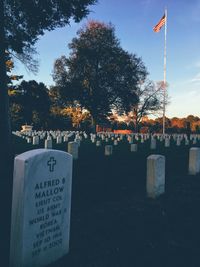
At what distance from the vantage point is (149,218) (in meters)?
5.50

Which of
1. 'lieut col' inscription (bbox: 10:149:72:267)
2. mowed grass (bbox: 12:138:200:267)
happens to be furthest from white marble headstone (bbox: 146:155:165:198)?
→ 'lieut col' inscription (bbox: 10:149:72:267)

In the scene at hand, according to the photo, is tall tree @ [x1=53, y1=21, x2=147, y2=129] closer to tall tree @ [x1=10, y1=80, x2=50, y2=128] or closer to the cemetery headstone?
tall tree @ [x1=10, y1=80, x2=50, y2=128]

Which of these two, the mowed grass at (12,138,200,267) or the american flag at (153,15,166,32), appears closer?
the mowed grass at (12,138,200,267)

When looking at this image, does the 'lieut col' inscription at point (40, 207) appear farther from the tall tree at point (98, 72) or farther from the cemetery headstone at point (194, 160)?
the tall tree at point (98, 72)

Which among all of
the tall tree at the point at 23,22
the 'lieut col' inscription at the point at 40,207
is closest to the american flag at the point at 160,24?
the tall tree at the point at 23,22

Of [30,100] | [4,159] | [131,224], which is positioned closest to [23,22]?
[4,159]

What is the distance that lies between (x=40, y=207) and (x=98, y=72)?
3671cm

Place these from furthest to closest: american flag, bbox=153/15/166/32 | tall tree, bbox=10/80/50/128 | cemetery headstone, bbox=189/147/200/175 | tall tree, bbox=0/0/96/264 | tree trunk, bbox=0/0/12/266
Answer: tall tree, bbox=10/80/50/128 < american flag, bbox=153/15/166/32 < tall tree, bbox=0/0/96/264 < cemetery headstone, bbox=189/147/200/175 < tree trunk, bbox=0/0/12/266

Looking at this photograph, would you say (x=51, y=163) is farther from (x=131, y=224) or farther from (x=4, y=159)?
(x=4, y=159)

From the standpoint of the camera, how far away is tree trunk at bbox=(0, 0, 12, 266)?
4.42 m

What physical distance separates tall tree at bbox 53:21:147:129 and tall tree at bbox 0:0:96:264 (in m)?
23.8

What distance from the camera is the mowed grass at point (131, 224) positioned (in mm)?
3918

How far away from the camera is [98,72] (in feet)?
128

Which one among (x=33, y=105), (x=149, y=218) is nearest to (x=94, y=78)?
(x=33, y=105)
